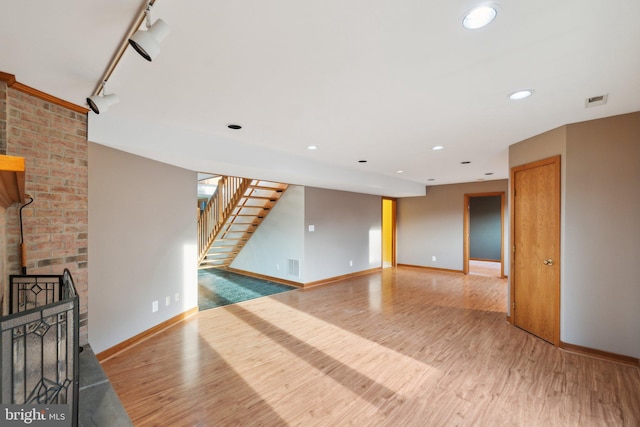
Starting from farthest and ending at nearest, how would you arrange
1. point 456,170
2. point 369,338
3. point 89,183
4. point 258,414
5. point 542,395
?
point 456,170 → point 369,338 → point 89,183 → point 542,395 → point 258,414

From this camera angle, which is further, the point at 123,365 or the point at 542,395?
the point at 123,365

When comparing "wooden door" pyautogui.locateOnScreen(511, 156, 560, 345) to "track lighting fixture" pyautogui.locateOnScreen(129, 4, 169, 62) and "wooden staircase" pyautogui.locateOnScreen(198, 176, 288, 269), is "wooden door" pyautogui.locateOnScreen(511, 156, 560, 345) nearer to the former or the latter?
"track lighting fixture" pyautogui.locateOnScreen(129, 4, 169, 62)

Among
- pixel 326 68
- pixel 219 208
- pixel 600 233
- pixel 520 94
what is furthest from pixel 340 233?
pixel 326 68

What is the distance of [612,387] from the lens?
94.4 inches

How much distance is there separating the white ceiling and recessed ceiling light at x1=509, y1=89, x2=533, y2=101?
0.05m

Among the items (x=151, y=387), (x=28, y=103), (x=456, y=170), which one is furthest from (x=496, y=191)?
(x=28, y=103)

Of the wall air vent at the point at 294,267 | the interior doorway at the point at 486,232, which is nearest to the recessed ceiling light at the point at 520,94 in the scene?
the wall air vent at the point at 294,267

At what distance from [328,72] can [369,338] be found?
2921mm

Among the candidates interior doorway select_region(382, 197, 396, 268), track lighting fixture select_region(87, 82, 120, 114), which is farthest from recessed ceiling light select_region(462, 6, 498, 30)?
interior doorway select_region(382, 197, 396, 268)

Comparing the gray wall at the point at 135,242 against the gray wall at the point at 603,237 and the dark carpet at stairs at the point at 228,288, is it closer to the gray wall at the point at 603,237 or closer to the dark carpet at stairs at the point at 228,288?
the dark carpet at stairs at the point at 228,288

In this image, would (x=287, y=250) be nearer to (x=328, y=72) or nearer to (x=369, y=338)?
(x=369, y=338)

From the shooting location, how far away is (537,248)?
11.2ft

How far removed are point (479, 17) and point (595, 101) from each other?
1903mm

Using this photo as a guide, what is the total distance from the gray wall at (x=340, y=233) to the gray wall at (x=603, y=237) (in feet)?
13.3
